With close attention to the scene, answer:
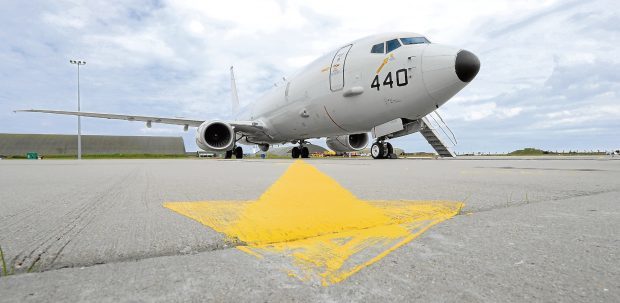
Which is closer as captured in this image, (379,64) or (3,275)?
(3,275)

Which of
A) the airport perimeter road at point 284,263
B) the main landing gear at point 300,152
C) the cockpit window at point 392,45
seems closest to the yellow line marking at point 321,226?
the airport perimeter road at point 284,263

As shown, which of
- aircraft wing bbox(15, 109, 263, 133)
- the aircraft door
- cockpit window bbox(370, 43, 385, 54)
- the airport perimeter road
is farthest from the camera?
aircraft wing bbox(15, 109, 263, 133)

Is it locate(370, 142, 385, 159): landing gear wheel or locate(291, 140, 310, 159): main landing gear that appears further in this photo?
locate(291, 140, 310, 159): main landing gear

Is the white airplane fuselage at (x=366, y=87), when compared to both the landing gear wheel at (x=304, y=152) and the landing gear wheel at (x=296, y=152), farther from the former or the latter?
the landing gear wheel at (x=296, y=152)

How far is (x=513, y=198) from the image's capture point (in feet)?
7.23

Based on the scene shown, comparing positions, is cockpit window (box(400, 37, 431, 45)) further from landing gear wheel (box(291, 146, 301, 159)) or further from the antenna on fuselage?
the antenna on fuselage

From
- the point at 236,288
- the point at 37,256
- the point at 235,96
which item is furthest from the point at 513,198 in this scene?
the point at 235,96

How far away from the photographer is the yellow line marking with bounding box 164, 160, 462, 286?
0.99 metres

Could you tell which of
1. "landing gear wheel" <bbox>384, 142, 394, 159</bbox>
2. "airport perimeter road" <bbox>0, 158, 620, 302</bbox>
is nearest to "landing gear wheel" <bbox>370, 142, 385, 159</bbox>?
"landing gear wheel" <bbox>384, 142, 394, 159</bbox>

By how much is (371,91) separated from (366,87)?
0.21m

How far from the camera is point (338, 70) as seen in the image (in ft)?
34.9

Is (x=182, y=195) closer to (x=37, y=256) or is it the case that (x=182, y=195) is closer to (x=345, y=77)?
(x=37, y=256)

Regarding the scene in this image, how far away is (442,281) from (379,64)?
29.9 ft

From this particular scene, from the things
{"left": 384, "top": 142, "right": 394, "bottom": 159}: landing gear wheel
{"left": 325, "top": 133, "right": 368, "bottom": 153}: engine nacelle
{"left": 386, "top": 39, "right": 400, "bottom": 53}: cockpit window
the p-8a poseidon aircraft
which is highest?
{"left": 386, "top": 39, "right": 400, "bottom": 53}: cockpit window
